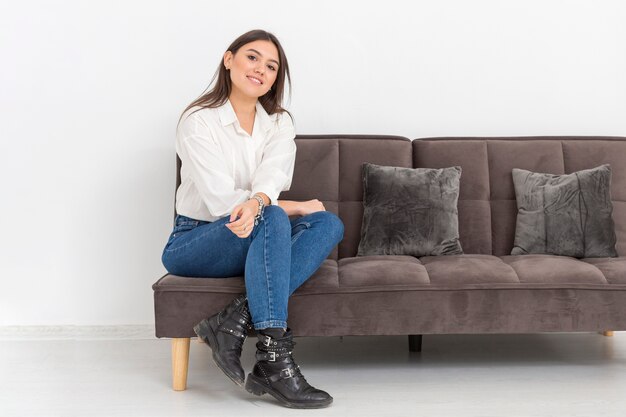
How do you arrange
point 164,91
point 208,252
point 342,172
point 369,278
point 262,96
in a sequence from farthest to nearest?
point 164,91
point 342,172
point 262,96
point 369,278
point 208,252

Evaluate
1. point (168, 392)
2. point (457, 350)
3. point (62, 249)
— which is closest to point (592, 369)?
point (457, 350)

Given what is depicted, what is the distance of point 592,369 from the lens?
9.96 feet

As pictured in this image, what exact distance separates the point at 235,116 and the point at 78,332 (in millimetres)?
1436

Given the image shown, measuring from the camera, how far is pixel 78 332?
12.2 ft

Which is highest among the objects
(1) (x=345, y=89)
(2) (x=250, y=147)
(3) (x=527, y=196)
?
(1) (x=345, y=89)

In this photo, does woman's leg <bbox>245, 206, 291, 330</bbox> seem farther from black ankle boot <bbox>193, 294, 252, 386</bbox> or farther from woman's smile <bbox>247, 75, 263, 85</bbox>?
woman's smile <bbox>247, 75, 263, 85</bbox>

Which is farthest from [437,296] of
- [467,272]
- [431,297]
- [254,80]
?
[254,80]

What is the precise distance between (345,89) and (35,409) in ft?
6.44

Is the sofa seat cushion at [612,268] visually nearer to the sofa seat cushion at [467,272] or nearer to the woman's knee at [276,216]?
the sofa seat cushion at [467,272]

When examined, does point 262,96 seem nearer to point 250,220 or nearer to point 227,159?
point 227,159

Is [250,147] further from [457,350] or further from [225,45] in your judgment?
[457,350]

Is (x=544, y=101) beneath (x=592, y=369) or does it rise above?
above

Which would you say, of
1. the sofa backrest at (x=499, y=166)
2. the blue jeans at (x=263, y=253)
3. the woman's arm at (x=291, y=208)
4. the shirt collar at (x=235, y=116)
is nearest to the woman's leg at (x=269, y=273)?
the blue jeans at (x=263, y=253)

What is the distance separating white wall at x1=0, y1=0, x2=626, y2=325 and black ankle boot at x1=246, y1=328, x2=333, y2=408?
135cm
